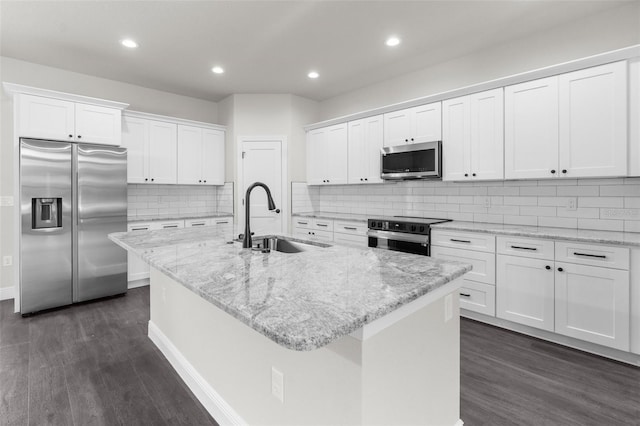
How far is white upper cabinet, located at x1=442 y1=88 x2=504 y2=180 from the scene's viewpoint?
317cm

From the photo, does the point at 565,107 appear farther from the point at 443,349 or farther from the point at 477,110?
the point at 443,349

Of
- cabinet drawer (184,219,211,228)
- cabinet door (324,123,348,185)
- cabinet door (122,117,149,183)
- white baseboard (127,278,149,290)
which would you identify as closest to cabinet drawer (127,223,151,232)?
cabinet drawer (184,219,211,228)

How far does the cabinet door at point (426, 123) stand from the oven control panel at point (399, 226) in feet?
3.32

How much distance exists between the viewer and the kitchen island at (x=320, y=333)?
981mm

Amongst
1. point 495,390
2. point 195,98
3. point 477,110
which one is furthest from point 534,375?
point 195,98

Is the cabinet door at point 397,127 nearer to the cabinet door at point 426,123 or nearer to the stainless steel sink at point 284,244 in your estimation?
the cabinet door at point 426,123

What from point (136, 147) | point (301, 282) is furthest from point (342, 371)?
point (136, 147)

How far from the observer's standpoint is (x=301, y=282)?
48.9 inches

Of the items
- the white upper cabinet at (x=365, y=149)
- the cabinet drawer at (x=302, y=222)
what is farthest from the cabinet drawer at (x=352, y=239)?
the white upper cabinet at (x=365, y=149)

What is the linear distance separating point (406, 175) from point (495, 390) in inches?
95.0

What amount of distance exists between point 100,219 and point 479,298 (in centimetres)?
419

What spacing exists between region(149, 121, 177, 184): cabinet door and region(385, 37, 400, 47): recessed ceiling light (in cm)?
315

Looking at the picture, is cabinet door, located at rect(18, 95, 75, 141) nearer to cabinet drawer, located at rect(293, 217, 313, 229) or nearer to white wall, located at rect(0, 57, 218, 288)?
white wall, located at rect(0, 57, 218, 288)

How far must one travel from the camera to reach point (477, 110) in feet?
10.8
